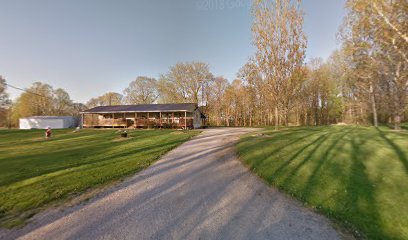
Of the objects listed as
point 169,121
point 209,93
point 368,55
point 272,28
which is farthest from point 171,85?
point 368,55

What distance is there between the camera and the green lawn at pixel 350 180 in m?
3.13

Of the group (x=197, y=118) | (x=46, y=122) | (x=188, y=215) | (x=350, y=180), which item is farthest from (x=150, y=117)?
(x=350, y=180)

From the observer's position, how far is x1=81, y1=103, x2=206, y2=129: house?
26231mm

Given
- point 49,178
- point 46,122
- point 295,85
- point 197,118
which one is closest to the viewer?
point 49,178

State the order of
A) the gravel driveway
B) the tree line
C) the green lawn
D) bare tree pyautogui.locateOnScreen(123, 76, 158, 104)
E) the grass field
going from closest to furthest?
Result: 1. the gravel driveway
2. the green lawn
3. the grass field
4. the tree line
5. bare tree pyautogui.locateOnScreen(123, 76, 158, 104)

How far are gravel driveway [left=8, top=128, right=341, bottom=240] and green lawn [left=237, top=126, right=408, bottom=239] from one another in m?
0.57

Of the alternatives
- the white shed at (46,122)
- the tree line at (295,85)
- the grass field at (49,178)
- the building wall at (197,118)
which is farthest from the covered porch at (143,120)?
the grass field at (49,178)

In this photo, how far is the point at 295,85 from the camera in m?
14.0

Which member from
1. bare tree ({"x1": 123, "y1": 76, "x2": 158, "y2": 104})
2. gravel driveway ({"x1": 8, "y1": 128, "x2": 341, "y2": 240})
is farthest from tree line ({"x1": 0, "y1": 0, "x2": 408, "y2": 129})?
gravel driveway ({"x1": 8, "y1": 128, "x2": 341, "y2": 240})

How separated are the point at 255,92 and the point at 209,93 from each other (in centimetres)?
1064

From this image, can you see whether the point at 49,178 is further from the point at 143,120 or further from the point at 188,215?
the point at 143,120

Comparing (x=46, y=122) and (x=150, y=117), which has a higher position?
(x=150, y=117)

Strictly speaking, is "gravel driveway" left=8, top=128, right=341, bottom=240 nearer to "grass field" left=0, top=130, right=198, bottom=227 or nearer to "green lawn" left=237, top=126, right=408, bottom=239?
"green lawn" left=237, top=126, right=408, bottom=239

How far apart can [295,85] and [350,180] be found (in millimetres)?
10823
